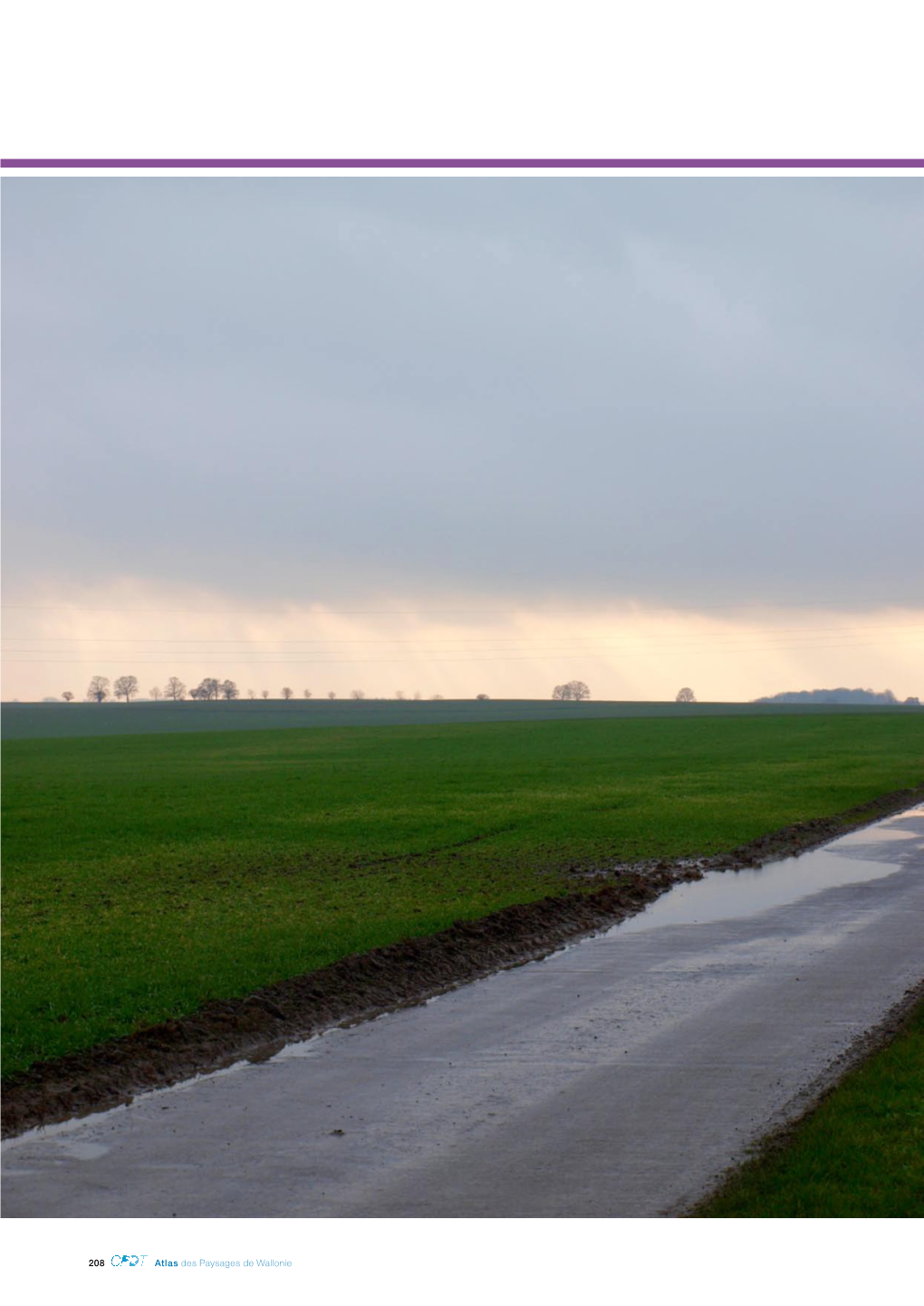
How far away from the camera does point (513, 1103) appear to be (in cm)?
988

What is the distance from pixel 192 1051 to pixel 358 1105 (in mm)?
2347

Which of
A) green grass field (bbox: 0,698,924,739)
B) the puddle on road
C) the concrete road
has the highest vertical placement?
green grass field (bbox: 0,698,924,739)

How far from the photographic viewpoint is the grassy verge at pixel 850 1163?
303 inches

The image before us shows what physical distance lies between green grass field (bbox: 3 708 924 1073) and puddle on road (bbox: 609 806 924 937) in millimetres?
2013

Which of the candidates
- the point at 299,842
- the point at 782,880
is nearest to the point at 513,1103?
the point at 782,880

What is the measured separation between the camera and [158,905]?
19.9 m

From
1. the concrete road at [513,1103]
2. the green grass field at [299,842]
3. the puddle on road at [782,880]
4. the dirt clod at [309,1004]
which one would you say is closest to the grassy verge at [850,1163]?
the concrete road at [513,1103]

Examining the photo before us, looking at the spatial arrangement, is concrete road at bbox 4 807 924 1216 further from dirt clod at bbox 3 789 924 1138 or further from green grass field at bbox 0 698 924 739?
green grass field at bbox 0 698 924 739

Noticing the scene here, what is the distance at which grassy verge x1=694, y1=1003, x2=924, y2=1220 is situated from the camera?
7.68 meters

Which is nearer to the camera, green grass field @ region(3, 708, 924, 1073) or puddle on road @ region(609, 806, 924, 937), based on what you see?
green grass field @ region(3, 708, 924, 1073)

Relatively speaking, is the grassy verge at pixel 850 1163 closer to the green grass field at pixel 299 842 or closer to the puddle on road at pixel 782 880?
the green grass field at pixel 299 842

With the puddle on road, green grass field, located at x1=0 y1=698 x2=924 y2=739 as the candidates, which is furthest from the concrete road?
green grass field, located at x1=0 y1=698 x2=924 y2=739

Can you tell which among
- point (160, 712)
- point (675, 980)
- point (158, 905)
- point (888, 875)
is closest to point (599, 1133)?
point (675, 980)

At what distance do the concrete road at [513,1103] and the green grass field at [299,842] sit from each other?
7.41 feet
